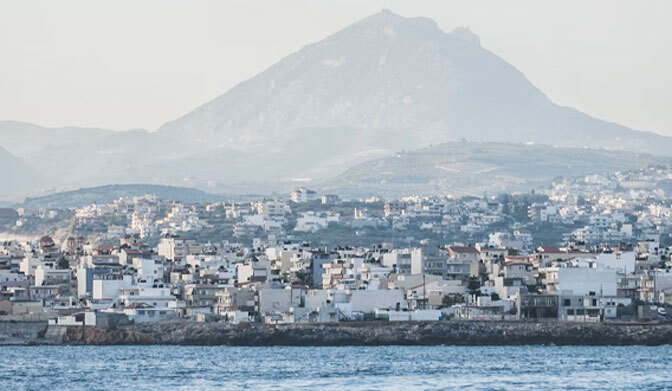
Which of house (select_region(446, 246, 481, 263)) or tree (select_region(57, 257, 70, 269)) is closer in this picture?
house (select_region(446, 246, 481, 263))

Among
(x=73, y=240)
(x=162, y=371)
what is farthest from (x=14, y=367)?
(x=73, y=240)

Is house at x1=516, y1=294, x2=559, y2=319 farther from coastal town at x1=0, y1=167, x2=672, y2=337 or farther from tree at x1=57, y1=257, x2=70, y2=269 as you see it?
tree at x1=57, y1=257, x2=70, y2=269

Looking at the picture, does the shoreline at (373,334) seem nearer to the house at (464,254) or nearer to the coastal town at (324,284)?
the coastal town at (324,284)

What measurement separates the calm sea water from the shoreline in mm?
1329

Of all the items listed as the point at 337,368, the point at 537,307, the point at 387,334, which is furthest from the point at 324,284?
the point at 337,368

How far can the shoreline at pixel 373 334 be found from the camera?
3081 inches

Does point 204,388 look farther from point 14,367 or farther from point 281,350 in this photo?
point 281,350

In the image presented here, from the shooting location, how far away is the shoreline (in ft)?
257

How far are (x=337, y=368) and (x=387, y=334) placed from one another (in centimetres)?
1351

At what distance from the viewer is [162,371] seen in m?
65.6

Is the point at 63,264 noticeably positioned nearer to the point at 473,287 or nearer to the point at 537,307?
the point at 473,287

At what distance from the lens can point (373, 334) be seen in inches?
3150

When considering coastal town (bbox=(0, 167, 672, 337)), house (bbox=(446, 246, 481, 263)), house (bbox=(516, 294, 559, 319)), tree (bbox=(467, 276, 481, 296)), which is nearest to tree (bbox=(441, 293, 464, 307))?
→ coastal town (bbox=(0, 167, 672, 337))

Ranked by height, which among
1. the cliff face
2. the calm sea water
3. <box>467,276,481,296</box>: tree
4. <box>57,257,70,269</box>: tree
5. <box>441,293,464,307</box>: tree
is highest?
<box>57,257,70,269</box>: tree
